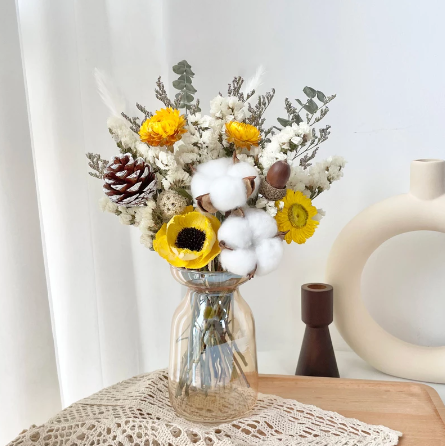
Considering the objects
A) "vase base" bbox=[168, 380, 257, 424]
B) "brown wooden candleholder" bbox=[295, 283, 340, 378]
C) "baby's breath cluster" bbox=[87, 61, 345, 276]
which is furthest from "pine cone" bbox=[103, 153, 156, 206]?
"brown wooden candleholder" bbox=[295, 283, 340, 378]

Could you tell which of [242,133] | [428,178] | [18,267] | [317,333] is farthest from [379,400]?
[18,267]

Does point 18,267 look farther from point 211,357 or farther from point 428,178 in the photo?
point 428,178

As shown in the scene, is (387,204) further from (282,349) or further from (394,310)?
(282,349)

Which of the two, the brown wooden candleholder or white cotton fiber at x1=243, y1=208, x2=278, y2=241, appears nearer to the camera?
white cotton fiber at x1=243, y1=208, x2=278, y2=241

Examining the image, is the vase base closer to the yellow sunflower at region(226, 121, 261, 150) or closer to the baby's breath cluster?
the baby's breath cluster

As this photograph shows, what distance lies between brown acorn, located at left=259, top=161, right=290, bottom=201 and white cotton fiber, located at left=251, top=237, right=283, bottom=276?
6 centimetres

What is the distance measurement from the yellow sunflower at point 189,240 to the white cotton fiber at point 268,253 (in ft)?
0.18

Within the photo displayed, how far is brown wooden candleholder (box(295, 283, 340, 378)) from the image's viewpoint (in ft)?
3.05

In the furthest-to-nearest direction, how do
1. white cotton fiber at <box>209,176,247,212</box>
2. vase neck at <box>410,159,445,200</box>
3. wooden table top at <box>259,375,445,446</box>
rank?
vase neck at <box>410,159,445,200</box>, wooden table top at <box>259,375,445,446</box>, white cotton fiber at <box>209,176,247,212</box>

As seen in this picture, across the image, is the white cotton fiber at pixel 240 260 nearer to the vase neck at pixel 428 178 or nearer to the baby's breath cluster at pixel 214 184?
the baby's breath cluster at pixel 214 184

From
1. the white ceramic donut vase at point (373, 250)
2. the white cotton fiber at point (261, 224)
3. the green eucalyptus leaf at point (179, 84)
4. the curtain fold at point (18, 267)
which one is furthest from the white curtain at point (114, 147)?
the white cotton fiber at point (261, 224)

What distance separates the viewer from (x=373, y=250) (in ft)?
3.11

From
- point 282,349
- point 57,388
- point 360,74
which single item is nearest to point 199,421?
point 57,388

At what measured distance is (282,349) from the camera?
1.15 metres
